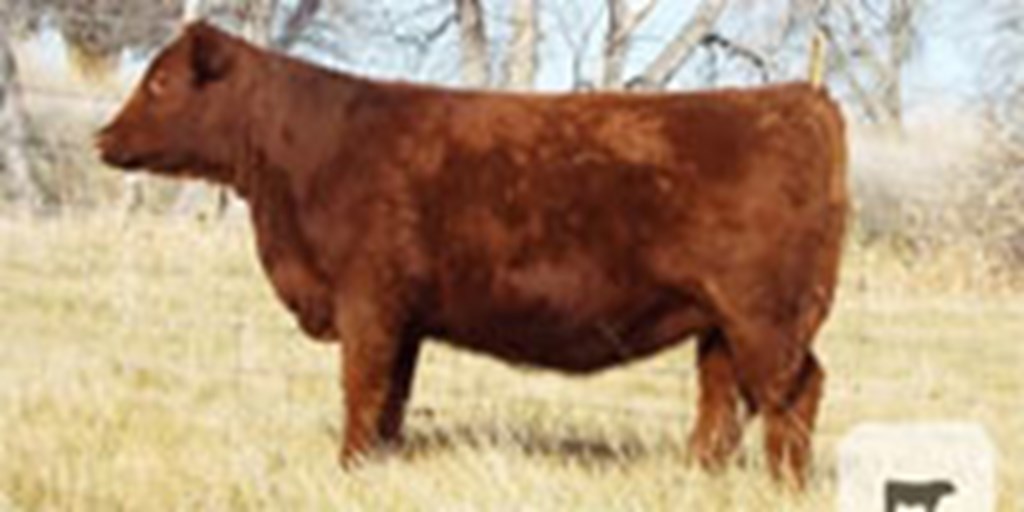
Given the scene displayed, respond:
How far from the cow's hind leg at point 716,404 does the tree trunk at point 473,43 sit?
1070cm

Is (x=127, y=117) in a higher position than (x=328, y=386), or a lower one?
higher

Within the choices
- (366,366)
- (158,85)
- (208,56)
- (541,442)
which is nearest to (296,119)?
(208,56)

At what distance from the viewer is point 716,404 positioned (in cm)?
527

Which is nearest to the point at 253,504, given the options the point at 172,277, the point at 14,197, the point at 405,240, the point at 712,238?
the point at 405,240

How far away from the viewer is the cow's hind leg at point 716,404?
17.0 feet

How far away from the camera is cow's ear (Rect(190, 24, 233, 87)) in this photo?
17.4 feet

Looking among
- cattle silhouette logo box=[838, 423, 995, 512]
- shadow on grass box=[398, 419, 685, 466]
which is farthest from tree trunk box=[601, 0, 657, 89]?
cattle silhouette logo box=[838, 423, 995, 512]

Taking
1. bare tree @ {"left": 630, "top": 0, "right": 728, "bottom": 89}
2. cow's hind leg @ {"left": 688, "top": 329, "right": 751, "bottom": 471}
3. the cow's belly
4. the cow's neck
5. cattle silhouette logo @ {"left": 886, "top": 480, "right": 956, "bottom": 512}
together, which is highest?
cattle silhouette logo @ {"left": 886, "top": 480, "right": 956, "bottom": 512}

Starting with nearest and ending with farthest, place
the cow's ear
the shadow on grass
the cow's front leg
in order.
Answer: the cow's front leg → the shadow on grass → the cow's ear

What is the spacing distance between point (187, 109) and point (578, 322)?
4.59 ft

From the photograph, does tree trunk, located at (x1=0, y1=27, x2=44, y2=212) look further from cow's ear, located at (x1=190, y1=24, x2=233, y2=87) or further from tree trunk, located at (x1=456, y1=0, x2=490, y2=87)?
cow's ear, located at (x1=190, y1=24, x2=233, y2=87)

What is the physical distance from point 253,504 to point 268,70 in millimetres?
1597

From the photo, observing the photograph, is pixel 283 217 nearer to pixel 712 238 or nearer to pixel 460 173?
pixel 460 173

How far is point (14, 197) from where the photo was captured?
13344 millimetres
